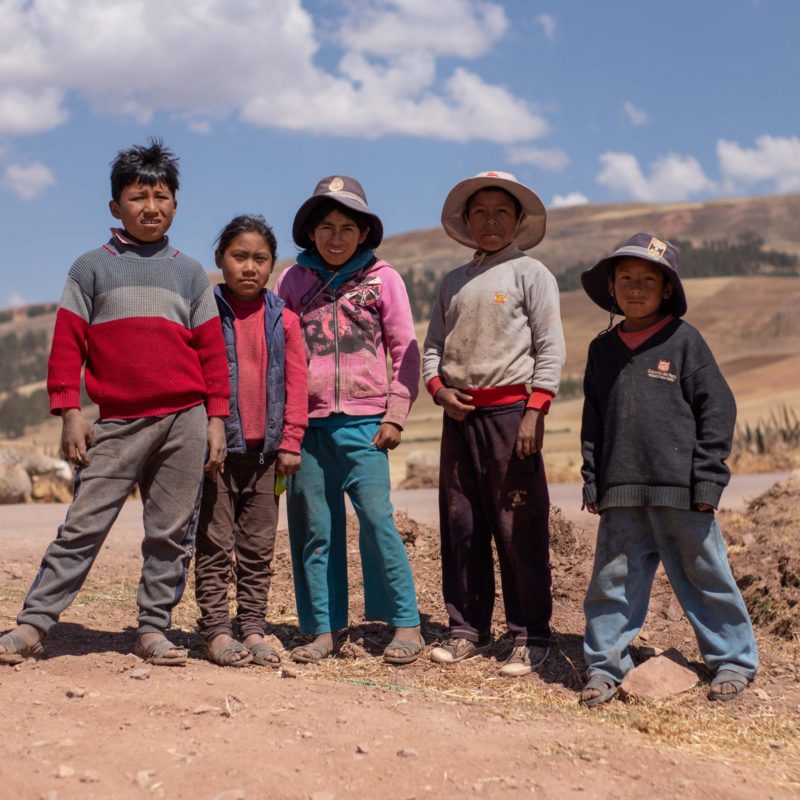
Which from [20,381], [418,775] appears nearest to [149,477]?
[418,775]

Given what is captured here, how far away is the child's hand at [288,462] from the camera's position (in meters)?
4.48

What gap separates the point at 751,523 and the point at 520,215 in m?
3.52

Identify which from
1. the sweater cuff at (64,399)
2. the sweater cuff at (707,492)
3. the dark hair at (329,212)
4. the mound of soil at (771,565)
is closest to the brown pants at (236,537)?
the sweater cuff at (64,399)

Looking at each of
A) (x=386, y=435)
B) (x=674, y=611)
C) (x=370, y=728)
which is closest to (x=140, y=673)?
(x=370, y=728)

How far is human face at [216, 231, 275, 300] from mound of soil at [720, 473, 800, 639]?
2.97 metres

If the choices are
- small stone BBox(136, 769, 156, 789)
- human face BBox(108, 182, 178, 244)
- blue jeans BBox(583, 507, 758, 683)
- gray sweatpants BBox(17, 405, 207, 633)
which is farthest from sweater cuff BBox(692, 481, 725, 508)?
human face BBox(108, 182, 178, 244)

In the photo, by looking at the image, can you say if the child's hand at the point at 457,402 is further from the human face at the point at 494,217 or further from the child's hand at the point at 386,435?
the human face at the point at 494,217

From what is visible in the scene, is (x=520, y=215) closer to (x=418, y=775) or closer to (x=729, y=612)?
(x=729, y=612)

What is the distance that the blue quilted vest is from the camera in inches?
176

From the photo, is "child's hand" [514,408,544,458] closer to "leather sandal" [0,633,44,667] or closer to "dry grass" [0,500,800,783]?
"dry grass" [0,500,800,783]

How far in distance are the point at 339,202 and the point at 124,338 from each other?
1.07m

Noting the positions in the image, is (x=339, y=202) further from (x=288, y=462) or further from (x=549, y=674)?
(x=549, y=674)

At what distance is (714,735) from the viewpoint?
3811 mm

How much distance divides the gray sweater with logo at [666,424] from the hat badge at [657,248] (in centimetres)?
28
